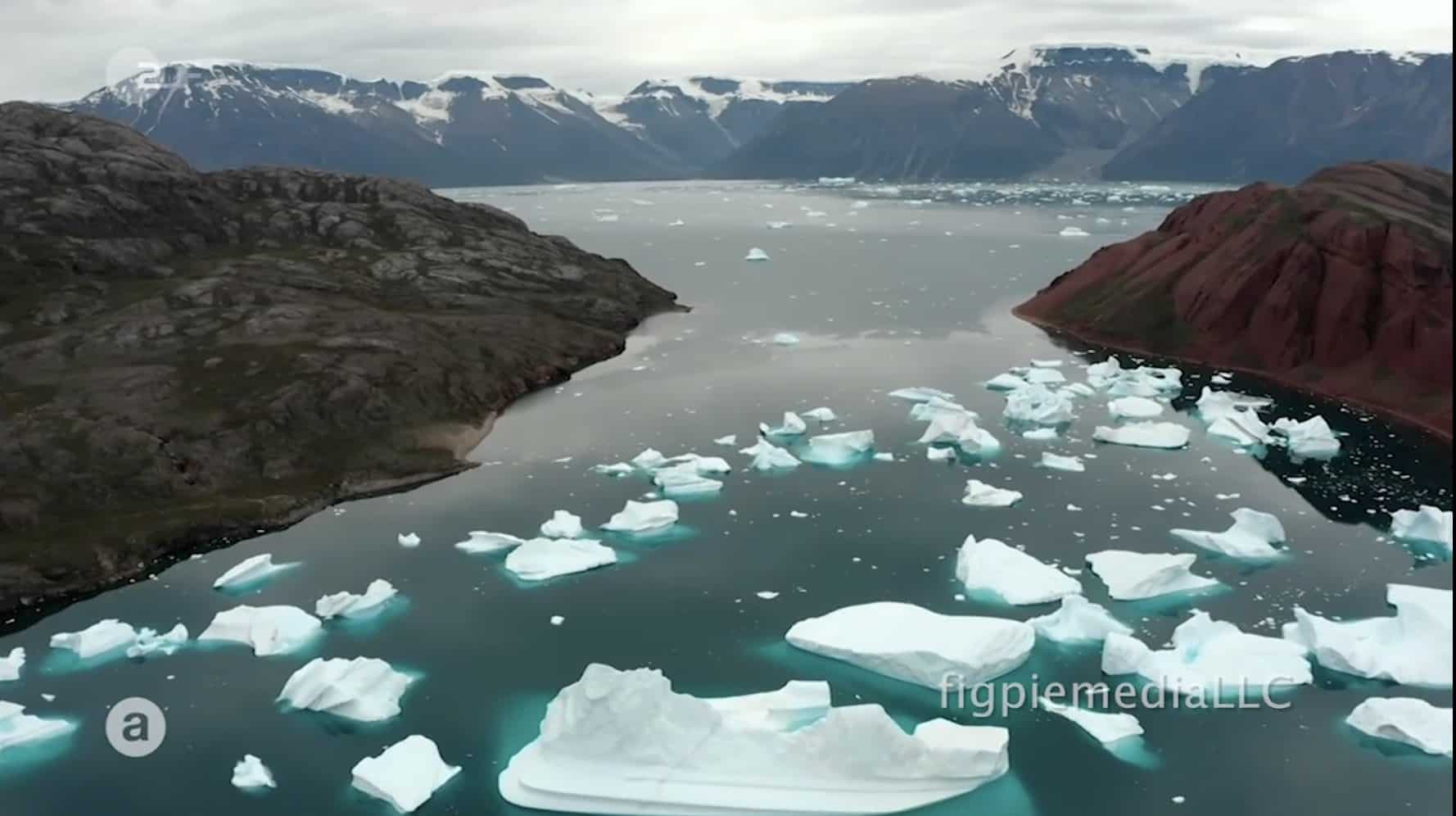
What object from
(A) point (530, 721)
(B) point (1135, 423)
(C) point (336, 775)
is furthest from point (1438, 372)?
(C) point (336, 775)

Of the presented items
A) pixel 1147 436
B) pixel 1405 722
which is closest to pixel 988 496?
pixel 1147 436

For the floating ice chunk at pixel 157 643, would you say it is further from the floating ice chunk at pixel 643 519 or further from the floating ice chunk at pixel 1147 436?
the floating ice chunk at pixel 1147 436

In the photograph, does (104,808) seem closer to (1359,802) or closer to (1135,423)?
(1359,802)

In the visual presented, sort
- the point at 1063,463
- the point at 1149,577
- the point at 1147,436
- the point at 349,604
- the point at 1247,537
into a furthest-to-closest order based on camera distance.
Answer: the point at 1147,436
the point at 1063,463
the point at 1247,537
the point at 349,604
the point at 1149,577

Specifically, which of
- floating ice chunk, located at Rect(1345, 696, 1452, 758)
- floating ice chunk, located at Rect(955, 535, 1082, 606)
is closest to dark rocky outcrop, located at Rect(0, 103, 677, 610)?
floating ice chunk, located at Rect(955, 535, 1082, 606)

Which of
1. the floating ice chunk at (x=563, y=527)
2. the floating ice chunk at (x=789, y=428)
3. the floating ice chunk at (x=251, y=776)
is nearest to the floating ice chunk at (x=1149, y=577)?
the floating ice chunk at (x=563, y=527)

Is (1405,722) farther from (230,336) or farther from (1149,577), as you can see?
(230,336)
